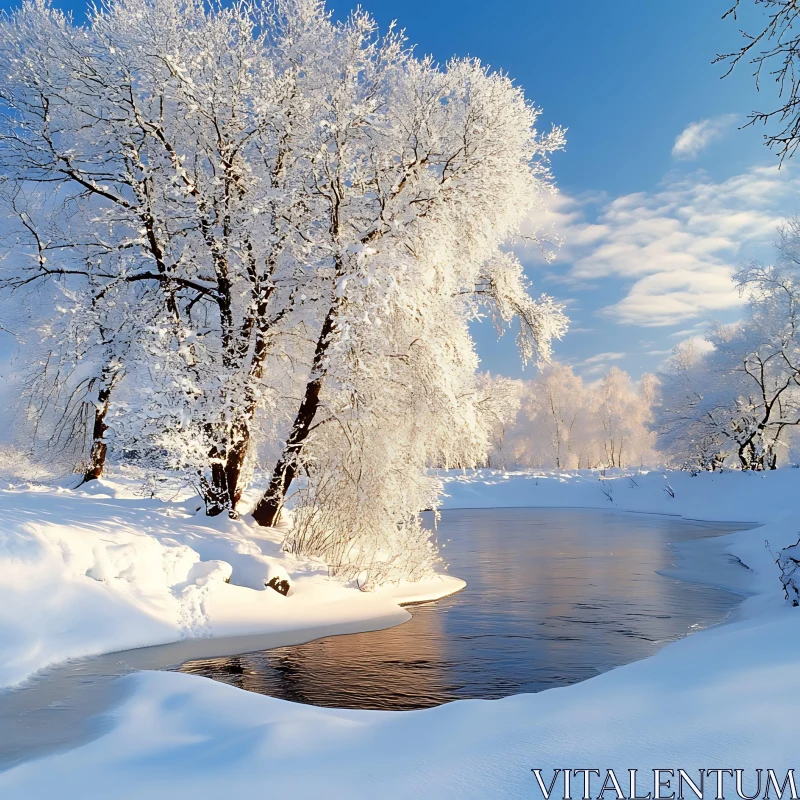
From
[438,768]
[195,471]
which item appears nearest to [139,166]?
[195,471]

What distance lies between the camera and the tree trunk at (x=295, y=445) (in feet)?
38.8

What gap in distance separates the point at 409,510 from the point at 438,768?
894cm

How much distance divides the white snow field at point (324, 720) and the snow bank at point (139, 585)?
0.09 feet

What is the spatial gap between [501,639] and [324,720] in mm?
4868

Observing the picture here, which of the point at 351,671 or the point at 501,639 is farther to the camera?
the point at 501,639

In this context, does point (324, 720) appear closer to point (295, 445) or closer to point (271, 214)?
point (295, 445)

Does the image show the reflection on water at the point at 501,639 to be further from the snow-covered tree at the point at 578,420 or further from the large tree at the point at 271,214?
the snow-covered tree at the point at 578,420

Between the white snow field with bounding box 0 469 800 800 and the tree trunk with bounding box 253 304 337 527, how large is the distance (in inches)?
128

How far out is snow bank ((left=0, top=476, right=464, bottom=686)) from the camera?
752cm

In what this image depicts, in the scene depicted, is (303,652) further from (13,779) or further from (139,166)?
(139,166)

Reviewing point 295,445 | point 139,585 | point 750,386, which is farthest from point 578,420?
point 139,585

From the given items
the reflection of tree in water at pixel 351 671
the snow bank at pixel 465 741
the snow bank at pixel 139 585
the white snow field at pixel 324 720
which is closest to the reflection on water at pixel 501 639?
the reflection of tree in water at pixel 351 671

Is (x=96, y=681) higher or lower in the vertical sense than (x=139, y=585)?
lower

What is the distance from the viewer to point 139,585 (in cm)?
Result: 896
